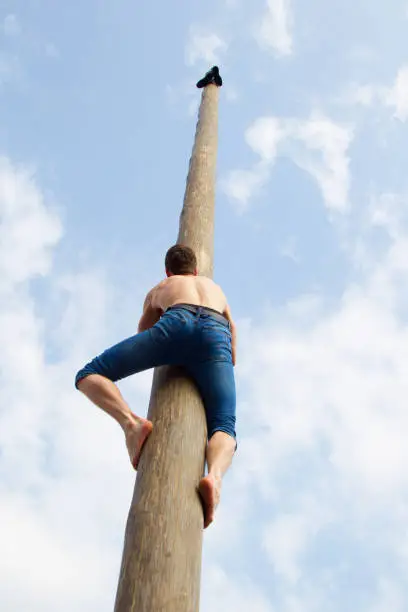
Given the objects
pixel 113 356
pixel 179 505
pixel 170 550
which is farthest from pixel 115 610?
pixel 113 356

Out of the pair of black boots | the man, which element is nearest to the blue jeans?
the man

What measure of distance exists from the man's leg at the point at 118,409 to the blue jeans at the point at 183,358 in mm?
48

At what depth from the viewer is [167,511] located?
187 centimetres

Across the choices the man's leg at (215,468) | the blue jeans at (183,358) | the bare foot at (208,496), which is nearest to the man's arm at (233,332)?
the blue jeans at (183,358)

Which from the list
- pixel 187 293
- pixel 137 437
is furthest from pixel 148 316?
pixel 137 437

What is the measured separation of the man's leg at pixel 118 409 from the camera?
221 cm

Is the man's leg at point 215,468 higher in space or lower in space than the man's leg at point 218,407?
lower

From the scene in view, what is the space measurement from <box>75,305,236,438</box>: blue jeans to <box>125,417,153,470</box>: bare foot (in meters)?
0.29

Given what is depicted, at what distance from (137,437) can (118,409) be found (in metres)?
0.18

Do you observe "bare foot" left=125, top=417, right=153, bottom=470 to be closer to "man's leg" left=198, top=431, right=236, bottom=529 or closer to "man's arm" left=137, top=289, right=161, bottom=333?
"man's leg" left=198, top=431, right=236, bottom=529

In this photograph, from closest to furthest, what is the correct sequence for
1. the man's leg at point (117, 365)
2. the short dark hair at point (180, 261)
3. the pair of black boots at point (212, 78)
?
1. the man's leg at point (117, 365)
2. the short dark hair at point (180, 261)
3. the pair of black boots at point (212, 78)

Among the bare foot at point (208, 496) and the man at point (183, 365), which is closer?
the bare foot at point (208, 496)

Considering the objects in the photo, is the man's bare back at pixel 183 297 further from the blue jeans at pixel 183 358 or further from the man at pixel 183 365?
the blue jeans at pixel 183 358

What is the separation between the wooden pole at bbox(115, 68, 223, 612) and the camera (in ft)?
5.46
